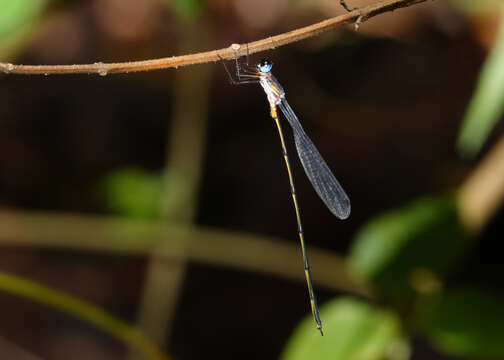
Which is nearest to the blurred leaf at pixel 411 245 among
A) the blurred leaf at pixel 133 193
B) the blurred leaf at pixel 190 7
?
the blurred leaf at pixel 190 7

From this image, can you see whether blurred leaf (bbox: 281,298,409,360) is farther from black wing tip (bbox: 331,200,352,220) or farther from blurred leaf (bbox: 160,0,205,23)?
blurred leaf (bbox: 160,0,205,23)

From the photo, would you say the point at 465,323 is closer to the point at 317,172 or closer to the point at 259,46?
the point at 317,172

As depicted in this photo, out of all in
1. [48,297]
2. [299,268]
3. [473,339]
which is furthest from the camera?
[299,268]

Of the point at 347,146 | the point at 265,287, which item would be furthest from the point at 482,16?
the point at 265,287

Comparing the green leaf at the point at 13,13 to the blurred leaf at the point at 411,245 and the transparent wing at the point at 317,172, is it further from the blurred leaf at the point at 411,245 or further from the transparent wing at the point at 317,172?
the blurred leaf at the point at 411,245

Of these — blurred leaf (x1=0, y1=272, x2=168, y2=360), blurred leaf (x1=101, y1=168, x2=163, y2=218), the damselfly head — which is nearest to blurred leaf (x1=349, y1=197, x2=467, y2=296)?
the damselfly head

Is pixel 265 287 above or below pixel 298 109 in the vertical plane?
below

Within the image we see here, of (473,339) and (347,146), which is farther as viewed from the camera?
(347,146)

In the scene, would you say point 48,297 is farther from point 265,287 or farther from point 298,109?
point 298,109
